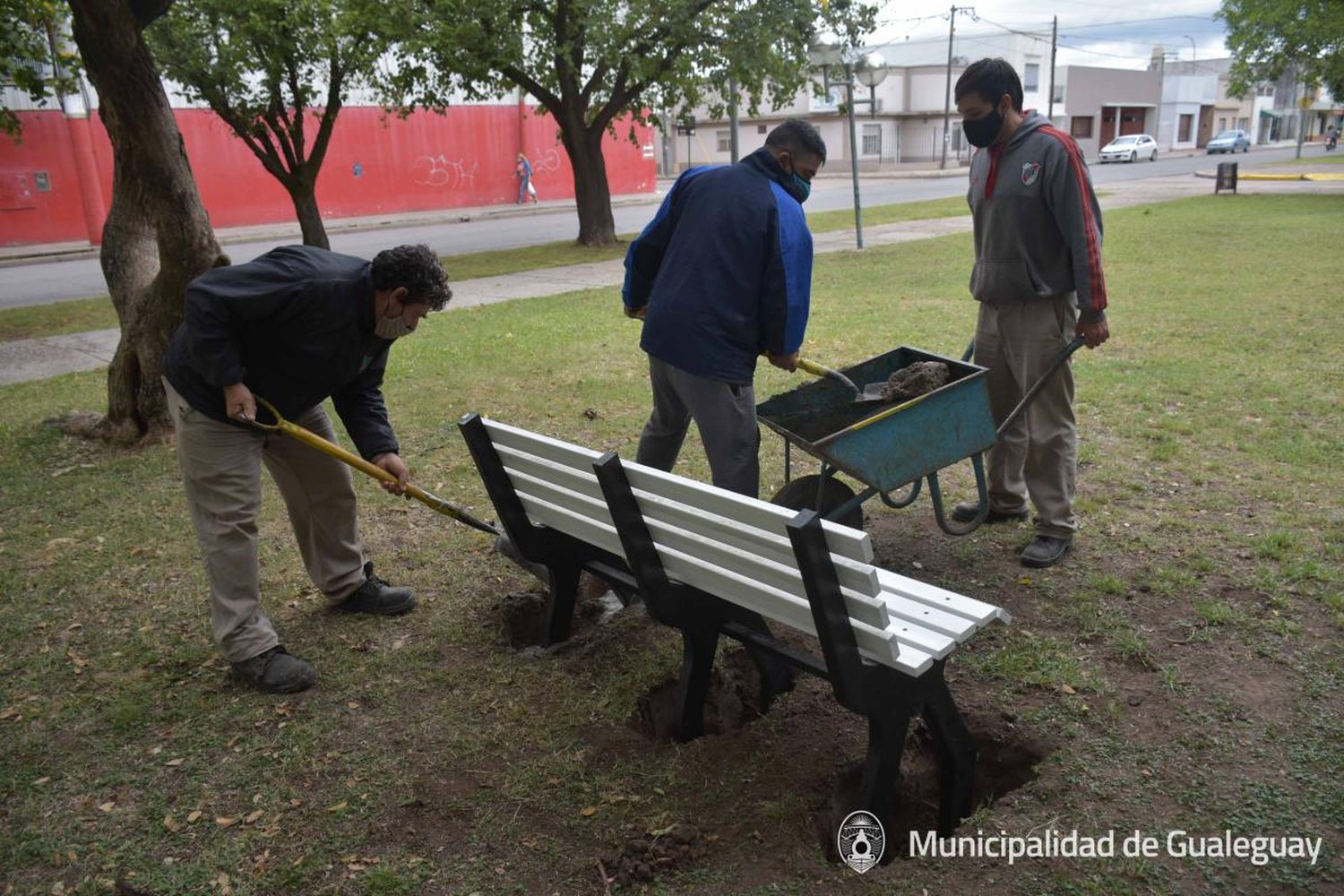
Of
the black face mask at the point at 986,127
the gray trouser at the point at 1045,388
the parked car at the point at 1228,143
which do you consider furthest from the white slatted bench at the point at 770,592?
the parked car at the point at 1228,143

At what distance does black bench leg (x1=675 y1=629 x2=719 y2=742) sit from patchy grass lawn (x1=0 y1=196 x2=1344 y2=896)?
0.10 metres

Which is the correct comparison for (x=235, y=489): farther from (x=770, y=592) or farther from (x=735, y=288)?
(x=770, y=592)

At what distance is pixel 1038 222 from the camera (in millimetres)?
4227

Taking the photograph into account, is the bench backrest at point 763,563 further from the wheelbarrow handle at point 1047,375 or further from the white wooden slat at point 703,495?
the wheelbarrow handle at point 1047,375

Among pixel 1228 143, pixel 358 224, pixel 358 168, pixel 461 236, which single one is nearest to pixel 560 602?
pixel 461 236

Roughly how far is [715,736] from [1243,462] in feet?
12.3

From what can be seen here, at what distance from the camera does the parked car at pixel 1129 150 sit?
157 ft

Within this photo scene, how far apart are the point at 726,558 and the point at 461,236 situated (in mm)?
22085

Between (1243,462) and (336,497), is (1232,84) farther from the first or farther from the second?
(336,497)

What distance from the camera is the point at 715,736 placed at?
3.24 m

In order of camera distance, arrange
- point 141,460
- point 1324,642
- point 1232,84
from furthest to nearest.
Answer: point 1232,84 → point 141,460 → point 1324,642

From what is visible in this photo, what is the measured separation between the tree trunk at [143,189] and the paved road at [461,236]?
32.0 feet

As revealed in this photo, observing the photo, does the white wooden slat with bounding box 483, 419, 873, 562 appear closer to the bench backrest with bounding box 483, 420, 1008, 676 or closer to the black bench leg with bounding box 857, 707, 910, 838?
the bench backrest with bounding box 483, 420, 1008, 676

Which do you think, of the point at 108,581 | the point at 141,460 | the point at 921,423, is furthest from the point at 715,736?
the point at 141,460
